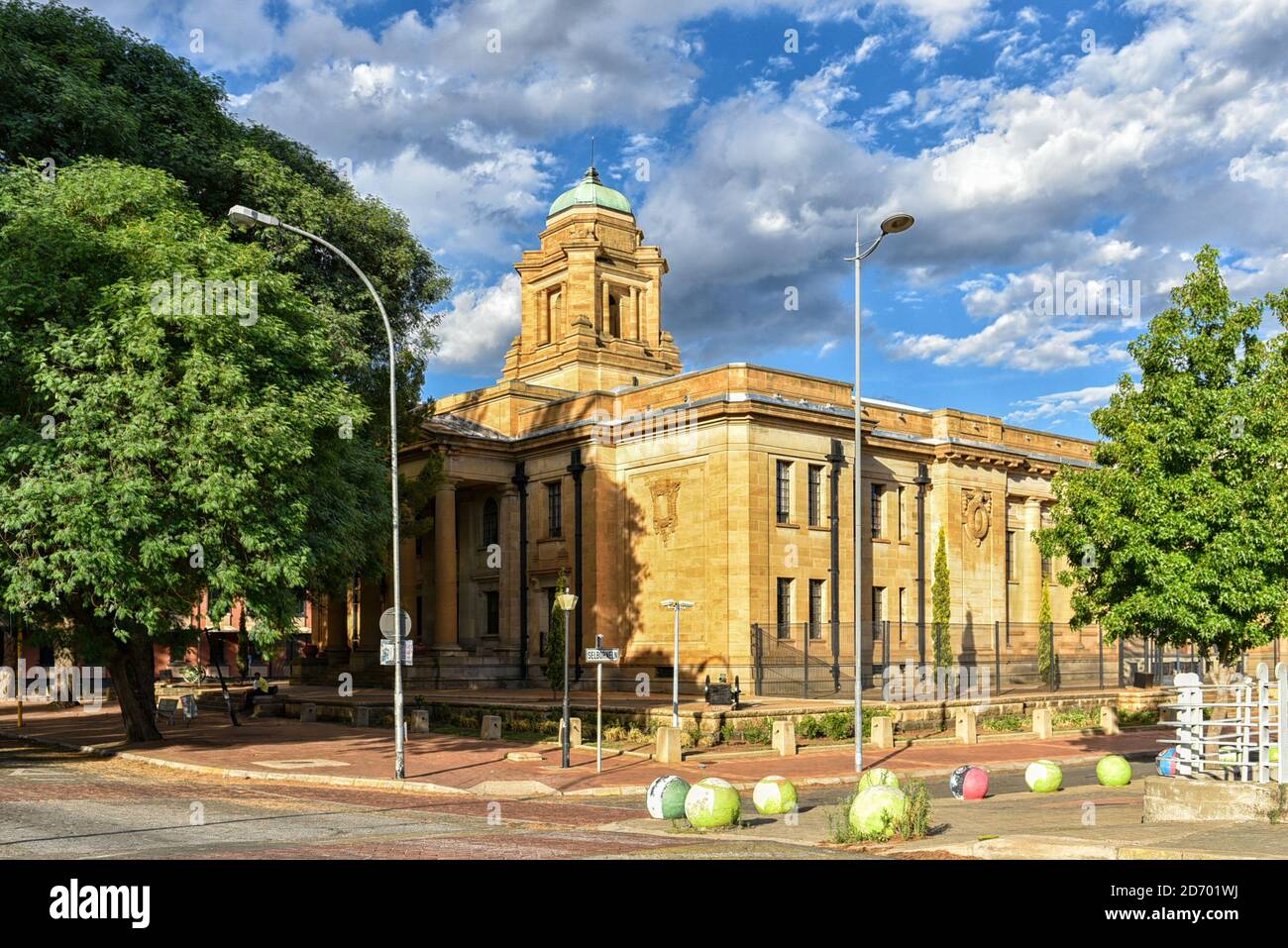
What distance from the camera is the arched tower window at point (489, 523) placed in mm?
57219

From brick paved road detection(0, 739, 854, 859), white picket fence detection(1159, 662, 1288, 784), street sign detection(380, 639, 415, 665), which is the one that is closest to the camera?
brick paved road detection(0, 739, 854, 859)

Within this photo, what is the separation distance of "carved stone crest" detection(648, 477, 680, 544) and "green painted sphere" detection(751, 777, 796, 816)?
99.9ft

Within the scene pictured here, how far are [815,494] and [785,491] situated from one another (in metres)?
1.91

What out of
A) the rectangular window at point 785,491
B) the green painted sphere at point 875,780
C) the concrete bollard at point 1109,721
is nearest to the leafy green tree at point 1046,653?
the concrete bollard at point 1109,721

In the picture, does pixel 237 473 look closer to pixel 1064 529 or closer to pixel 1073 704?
pixel 1064 529

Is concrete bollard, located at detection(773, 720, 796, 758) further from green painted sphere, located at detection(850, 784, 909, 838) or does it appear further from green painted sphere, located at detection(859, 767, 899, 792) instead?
green painted sphere, located at detection(850, 784, 909, 838)

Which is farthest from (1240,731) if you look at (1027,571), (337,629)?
(337,629)

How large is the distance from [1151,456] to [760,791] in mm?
11883

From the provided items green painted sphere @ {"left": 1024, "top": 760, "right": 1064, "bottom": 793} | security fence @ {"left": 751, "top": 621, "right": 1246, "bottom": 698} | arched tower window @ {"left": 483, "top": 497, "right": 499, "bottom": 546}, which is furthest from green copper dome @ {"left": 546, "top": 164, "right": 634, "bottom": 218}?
green painted sphere @ {"left": 1024, "top": 760, "right": 1064, "bottom": 793}

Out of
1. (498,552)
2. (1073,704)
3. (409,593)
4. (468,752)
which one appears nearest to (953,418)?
(1073,704)

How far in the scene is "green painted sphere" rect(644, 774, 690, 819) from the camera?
1731cm

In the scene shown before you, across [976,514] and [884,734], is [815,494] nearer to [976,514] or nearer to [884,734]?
[976,514]

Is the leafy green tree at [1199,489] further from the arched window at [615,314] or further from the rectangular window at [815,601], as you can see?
the arched window at [615,314]

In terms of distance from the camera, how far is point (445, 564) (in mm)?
53031
